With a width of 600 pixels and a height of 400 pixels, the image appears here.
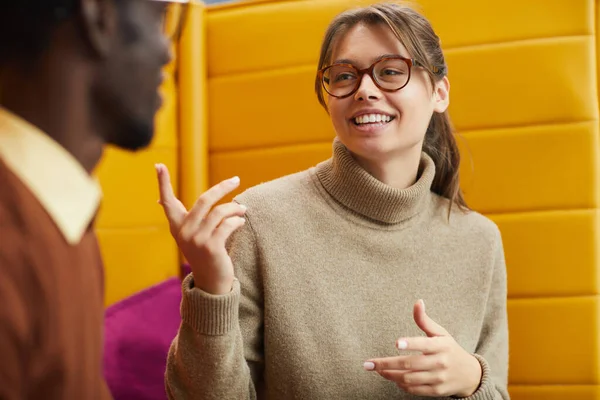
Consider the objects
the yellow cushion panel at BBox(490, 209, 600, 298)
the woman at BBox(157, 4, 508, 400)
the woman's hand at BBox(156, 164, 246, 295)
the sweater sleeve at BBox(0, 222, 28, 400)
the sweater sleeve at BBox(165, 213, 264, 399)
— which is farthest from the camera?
the yellow cushion panel at BBox(490, 209, 600, 298)

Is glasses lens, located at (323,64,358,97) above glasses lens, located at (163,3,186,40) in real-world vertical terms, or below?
below

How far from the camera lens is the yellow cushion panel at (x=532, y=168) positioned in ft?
5.39

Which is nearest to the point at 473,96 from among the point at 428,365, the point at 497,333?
the point at 497,333

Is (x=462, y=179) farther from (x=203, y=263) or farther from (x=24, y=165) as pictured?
(x=24, y=165)

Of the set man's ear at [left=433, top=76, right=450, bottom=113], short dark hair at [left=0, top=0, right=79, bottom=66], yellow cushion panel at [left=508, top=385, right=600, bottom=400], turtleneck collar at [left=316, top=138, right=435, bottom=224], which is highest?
short dark hair at [left=0, top=0, right=79, bottom=66]

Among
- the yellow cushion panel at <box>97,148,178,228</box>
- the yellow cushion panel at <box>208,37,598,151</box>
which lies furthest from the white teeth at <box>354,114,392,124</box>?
the yellow cushion panel at <box>208,37,598,151</box>

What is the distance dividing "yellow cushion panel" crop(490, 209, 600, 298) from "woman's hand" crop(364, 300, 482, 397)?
2.25 ft

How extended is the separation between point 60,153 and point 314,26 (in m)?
1.48

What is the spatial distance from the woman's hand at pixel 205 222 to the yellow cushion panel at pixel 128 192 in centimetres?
14

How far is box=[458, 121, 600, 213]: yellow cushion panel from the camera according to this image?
5.39 ft

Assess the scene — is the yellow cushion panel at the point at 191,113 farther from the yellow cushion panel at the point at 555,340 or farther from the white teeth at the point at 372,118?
the yellow cushion panel at the point at 555,340

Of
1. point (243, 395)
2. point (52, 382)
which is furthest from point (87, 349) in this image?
point (243, 395)

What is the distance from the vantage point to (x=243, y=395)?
3.49 ft

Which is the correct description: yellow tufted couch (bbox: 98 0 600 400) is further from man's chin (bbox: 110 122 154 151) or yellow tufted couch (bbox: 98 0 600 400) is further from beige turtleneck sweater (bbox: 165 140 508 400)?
man's chin (bbox: 110 122 154 151)
